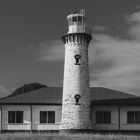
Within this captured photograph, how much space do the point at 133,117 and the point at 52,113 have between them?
27.4ft

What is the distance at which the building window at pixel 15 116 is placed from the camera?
44.4 meters

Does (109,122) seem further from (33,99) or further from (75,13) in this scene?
(75,13)

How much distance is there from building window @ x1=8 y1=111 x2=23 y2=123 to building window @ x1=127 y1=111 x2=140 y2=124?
11015mm

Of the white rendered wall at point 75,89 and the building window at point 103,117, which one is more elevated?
the white rendered wall at point 75,89

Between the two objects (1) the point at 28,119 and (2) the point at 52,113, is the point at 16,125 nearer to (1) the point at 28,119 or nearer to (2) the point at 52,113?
(1) the point at 28,119

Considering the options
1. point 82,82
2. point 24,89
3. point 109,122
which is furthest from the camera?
point 24,89

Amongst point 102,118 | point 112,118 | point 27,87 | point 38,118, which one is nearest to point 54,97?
point 38,118

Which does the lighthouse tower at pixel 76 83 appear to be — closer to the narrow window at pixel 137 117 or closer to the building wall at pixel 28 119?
the building wall at pixel 28 119

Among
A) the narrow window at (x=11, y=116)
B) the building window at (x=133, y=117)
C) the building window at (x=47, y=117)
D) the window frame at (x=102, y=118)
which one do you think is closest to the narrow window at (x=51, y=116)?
the building window at (x=47, y=117)

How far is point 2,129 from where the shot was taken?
1738 inches

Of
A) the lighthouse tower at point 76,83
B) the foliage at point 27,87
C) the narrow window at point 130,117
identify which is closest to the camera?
the lighthouse tower at point 76,83

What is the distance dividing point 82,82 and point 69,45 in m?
3.87

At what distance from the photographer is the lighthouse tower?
42.4 metres

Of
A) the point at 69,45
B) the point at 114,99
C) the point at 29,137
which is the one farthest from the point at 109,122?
the point at 29,137
